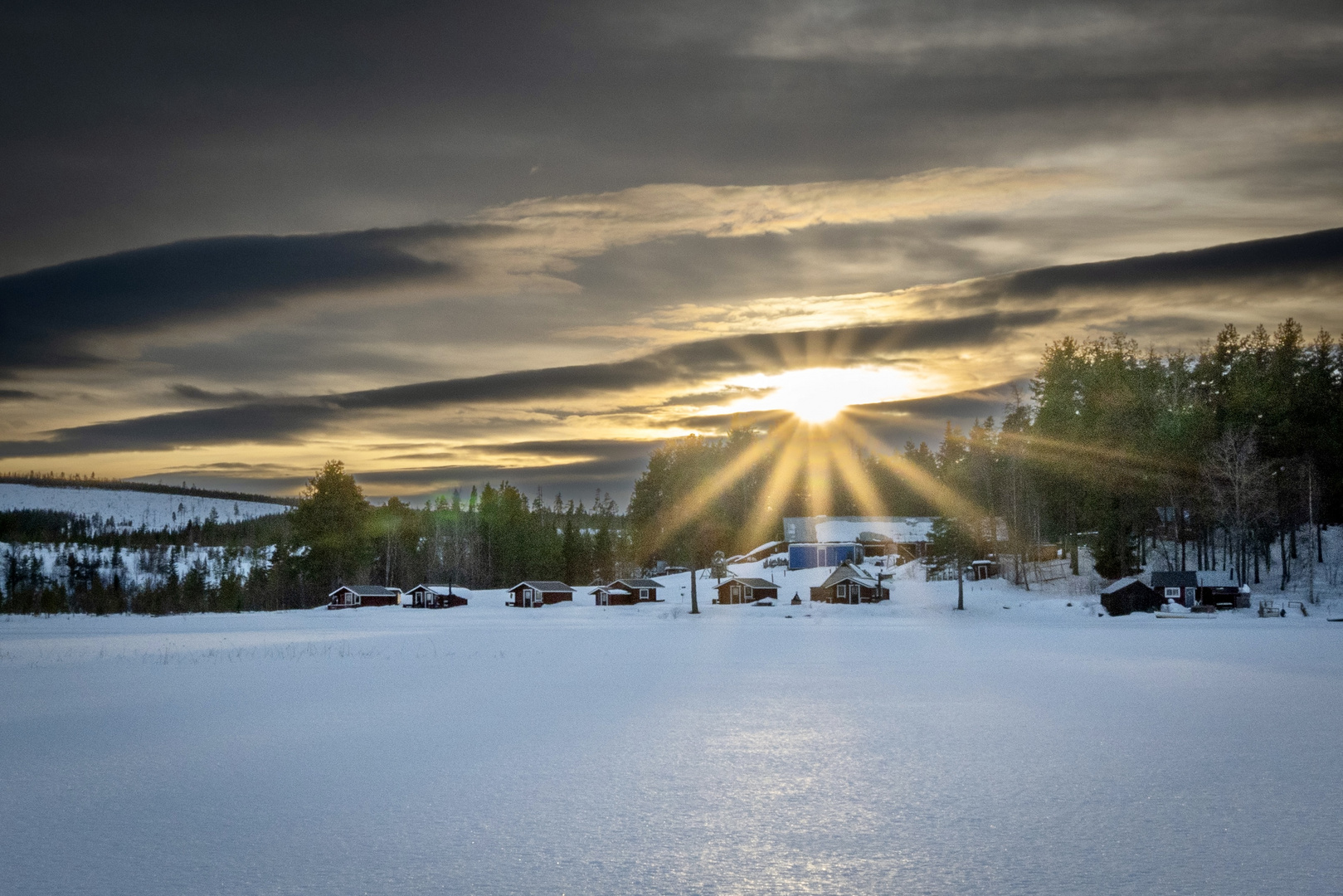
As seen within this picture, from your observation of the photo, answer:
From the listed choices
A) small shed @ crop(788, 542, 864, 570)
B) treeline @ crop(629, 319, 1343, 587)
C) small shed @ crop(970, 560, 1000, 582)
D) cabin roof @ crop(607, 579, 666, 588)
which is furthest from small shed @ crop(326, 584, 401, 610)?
small shed @ crop(970, 560, 1000, 582)

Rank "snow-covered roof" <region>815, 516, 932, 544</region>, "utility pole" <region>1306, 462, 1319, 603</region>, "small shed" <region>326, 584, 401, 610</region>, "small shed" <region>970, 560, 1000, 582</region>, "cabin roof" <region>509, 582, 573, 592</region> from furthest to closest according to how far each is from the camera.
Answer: "snow-covered roof" <region>815, 516, 932, 544</region>, "small shed" <region>326, 584, 401, 610</region>, "cabin roof" <region>509, 582, 573, 592</region>, "small shed" <region>970, 560, 1000, 582</region>, "utility pole" <region>1306, 462, 1319, 603</region>

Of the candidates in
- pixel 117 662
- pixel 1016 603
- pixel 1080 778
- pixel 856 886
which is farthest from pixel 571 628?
pixel 856 886

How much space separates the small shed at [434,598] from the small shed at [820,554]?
3739cm

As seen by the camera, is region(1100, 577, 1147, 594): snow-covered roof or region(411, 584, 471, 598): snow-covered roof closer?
region(1100, 577, 1147, 594): snow-covered roof

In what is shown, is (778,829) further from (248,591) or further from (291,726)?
(248,591)

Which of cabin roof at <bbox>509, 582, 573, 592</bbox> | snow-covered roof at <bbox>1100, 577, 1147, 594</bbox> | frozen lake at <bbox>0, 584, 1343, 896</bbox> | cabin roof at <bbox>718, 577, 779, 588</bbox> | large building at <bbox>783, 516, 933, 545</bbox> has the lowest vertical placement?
cabin roof at <bbox>509, 582, 573, 592</bbox>

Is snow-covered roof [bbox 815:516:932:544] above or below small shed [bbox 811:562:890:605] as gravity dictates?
above

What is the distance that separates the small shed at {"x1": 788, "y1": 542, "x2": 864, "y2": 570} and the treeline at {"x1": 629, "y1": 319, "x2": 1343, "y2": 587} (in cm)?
920

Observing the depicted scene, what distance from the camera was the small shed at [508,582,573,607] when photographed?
9425 cm

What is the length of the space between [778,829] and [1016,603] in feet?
209

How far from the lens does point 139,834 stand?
11.1m

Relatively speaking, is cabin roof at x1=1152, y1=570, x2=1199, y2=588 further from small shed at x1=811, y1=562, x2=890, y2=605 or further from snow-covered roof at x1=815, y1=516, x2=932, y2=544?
snow-covered roof at x1=815, y1=516, x2=932, y2=544

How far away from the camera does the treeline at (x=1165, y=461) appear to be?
65125 millimetres

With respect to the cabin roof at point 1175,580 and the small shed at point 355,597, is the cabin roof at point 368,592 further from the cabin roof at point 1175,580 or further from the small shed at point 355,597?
the cabin roof at point 1175,580
